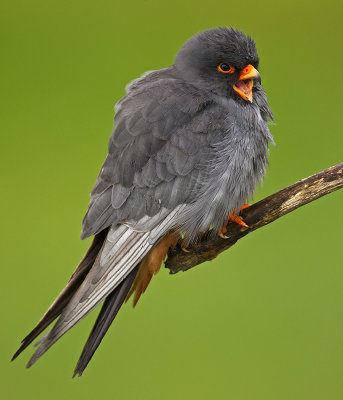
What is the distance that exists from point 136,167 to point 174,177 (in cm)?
17

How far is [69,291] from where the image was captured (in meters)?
2.89

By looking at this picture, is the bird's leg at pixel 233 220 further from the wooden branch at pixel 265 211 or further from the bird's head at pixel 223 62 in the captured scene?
the bird's head at pixel 223 62

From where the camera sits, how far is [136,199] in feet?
9.44

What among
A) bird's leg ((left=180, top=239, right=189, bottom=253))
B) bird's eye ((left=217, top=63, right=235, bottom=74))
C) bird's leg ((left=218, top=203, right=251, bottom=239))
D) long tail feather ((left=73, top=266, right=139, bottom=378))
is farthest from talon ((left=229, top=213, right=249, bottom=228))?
bird's eye ((left=217, top=63, right=235, bottom=74))

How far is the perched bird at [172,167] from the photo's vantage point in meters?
2.82

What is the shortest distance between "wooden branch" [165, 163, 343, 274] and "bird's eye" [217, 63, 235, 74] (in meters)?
0.58

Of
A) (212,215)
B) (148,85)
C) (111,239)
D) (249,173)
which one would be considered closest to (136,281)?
(111,239)

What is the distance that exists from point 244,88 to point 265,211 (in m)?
0.56

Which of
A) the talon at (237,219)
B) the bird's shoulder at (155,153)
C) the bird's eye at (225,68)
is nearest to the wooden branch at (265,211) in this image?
the talon at (237,219)

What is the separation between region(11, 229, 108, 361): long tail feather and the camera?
2.77m

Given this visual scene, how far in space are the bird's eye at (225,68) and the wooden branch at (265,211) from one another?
58 cm

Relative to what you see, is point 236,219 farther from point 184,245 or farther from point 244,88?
point 244,88

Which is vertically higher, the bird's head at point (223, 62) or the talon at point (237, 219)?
the bird's head at point (223, 62)

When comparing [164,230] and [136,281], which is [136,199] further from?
[136,281]
